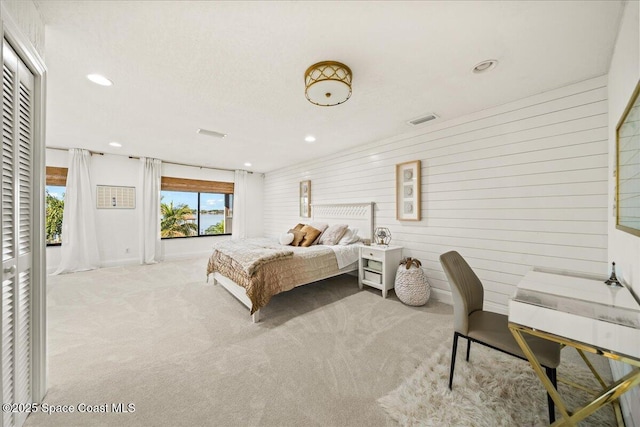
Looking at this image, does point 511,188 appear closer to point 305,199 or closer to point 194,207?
point 305,199

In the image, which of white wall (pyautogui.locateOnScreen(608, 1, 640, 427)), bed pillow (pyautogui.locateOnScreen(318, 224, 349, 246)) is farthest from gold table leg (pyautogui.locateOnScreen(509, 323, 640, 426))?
bed pillow (pyautogui.locateOnScreen(318, 224, 349, 246))

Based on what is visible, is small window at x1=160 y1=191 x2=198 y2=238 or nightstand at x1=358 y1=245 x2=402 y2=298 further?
small window at x1=160 y1=191 x2=198 y2=238

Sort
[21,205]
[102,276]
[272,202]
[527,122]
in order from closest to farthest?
[21,205]
[527,122]
[102,276]
[272,202]

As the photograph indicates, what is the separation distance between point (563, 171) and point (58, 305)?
240 inches

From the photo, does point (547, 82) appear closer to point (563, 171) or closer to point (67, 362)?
point (563, 171)

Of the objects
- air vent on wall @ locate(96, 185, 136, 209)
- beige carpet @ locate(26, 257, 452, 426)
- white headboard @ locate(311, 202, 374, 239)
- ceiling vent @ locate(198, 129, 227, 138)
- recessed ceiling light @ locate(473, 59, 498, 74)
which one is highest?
recessed ceiling light @ locate(473, 59, 498, 74)

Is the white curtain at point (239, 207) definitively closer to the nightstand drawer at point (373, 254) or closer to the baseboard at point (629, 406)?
the nightstand drawer at point (373, 254)

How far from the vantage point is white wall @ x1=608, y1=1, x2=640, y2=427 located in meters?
1.22

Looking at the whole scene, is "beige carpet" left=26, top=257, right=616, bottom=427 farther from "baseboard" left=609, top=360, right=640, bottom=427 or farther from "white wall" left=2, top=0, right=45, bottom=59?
"white wall" left=2, top=0, right=45, bottom=59

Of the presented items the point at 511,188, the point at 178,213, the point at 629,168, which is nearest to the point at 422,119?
the point at 511,188

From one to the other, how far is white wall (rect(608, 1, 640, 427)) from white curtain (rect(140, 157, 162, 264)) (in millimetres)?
6895

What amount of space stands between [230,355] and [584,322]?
2.29 meters

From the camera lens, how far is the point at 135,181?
5344 millimetres

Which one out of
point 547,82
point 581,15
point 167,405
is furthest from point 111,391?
point 547,82
